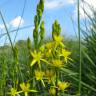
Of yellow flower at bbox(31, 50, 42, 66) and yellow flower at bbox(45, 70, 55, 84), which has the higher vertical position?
yellow flower at bbox(31, 50, 42, 66)

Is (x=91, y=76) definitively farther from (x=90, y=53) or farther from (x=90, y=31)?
(x=90, y=31)

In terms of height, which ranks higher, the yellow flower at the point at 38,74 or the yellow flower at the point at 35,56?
the yellow flower at the point at 35,56

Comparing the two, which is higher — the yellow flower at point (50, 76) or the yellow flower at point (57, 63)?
the yellow flower at point (57, 63)

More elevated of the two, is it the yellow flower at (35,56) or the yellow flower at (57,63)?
the yellow flower at (35,56)

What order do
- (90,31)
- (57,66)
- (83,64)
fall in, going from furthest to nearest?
(90,31), (83,64), (57,66)

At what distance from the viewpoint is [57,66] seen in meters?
1.20

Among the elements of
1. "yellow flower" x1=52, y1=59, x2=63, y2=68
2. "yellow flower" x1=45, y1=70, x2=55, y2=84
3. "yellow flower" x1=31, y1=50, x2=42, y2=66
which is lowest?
"yellow flower" x1=45, y1=70, x2=55, y2=84

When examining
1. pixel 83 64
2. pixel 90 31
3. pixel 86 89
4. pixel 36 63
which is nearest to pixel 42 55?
pixel 36 63

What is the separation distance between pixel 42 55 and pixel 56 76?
0.30 feet

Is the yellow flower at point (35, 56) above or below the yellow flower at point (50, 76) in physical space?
above

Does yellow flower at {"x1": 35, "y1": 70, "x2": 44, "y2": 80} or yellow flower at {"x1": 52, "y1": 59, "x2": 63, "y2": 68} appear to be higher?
yellow flower at {"x1": 52, "y1": 59, "x2": 63, "y2": 68}

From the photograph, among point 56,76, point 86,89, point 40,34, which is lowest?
point 86,89

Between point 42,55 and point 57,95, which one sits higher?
point 42,55

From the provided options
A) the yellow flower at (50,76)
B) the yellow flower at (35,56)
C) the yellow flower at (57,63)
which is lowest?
the yellow flower at (50,76)
